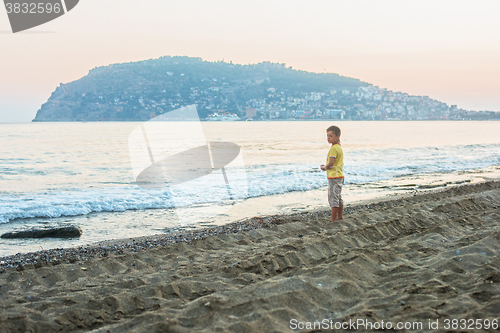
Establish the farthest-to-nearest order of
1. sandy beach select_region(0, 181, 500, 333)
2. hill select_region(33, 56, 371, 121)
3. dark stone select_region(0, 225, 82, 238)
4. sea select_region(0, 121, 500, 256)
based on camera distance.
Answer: hill select_region(33, 56, 371, 121)
sea select_region(0, 121, 500, 256)
dark stone select_region(0, 225, 82, 238)
sandy beach select_region(0, 181, 500, 333)

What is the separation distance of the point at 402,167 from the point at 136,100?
68661 millimetres

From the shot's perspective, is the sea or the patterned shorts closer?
the patterned shorts

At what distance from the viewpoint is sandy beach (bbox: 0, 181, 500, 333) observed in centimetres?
274

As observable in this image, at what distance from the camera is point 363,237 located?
17.0ft

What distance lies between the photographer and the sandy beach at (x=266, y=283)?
8.98ft

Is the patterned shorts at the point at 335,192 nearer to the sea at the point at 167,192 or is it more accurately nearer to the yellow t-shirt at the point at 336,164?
the yellow t-shirt at the point at 336,164

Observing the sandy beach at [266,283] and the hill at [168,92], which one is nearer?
the sandy beach at [266,283]

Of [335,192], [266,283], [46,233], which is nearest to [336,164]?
[335,192]

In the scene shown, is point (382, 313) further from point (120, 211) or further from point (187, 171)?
point (187, 171)

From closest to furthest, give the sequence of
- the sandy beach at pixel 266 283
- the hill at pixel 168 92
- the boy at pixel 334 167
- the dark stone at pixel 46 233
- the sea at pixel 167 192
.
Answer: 1. the sandy beach at pixel 266 283
2. the boy at pixel 334 167
3. the dark stone at pixel 46 233
4. the sea at pixel 167 192
5. the hill at pixel 168 92

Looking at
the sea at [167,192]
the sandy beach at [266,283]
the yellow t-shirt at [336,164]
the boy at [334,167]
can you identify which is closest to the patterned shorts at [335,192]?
the boy at [334,167]

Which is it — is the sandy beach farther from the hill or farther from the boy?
the hill

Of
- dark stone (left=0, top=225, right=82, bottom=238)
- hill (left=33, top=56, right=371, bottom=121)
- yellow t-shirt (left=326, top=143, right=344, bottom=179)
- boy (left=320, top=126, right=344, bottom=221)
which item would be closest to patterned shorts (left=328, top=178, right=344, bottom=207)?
boy (left=320, top=126, right=344, bottom=221)

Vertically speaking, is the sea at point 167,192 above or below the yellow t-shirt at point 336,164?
below
